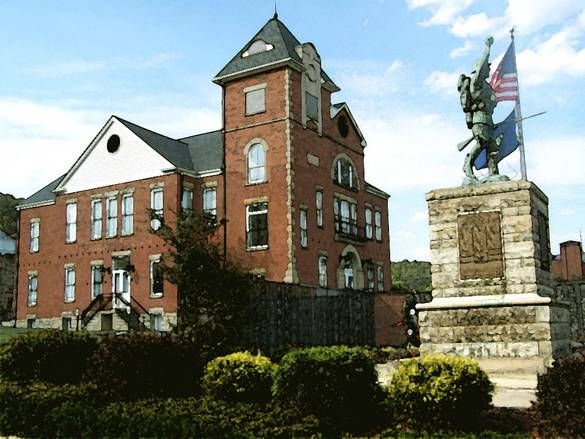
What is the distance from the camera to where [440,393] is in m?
9.86

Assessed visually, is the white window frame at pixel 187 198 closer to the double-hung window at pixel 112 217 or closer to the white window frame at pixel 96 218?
the double-hung window at pixel 112 217

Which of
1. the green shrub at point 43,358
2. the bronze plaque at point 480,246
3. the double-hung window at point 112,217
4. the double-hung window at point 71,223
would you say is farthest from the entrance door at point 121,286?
the bronze plaque at point 480,246

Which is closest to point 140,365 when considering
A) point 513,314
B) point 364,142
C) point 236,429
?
point 236,429

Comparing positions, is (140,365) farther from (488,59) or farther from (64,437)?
(488,59)

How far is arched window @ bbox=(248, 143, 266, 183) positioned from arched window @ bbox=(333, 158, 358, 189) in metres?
5.34

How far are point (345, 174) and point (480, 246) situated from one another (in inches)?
991

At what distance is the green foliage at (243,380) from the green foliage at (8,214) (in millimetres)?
59649

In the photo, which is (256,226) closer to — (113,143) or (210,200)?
(210,200)

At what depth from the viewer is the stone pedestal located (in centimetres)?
1548

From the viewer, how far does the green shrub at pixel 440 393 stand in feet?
32.3

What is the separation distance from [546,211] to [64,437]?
13.2 meters

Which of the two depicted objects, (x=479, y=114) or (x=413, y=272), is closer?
(x=479, y=114)

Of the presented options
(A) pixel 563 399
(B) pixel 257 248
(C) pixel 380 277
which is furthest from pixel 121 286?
(A) pixel 563 399

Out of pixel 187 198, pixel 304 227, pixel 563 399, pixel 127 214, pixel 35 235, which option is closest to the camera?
pixel 563 399
